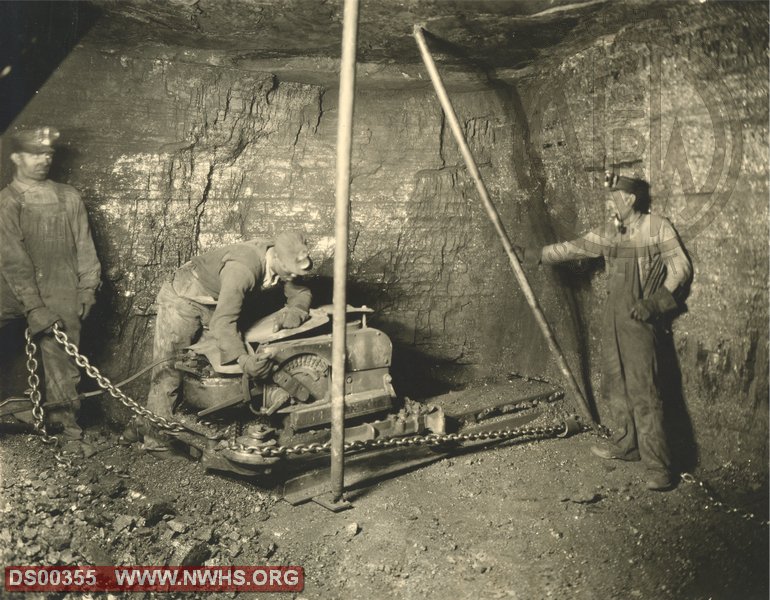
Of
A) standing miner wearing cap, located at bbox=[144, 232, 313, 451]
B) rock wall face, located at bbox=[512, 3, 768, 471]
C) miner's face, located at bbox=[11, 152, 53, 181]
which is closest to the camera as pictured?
rock wall face, located at bbox=[512, 3, 768, 471]

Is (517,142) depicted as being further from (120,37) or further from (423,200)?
(120,37)

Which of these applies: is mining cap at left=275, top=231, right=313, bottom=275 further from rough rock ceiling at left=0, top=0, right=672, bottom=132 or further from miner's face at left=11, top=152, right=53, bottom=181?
miner's face at left=11, top=152, right=53, bottom=181

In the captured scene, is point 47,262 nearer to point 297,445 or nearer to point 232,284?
point 232,284

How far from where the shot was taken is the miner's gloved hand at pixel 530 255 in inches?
234

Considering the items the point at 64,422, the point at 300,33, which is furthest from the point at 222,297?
the point at 300,33

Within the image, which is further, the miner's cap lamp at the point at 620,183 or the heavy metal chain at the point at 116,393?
the miner's cap lamp at the point at 620,183

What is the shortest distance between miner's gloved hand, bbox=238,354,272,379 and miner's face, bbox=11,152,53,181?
6.87 feet

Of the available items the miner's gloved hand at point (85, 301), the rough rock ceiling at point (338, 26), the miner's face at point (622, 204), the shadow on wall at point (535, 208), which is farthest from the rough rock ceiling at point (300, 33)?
the miner's gloved hand at point (85, 301)

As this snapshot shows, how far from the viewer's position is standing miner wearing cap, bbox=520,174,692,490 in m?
4.30

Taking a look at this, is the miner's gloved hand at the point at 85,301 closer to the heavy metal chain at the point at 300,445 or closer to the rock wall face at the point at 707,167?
the heavy metal chain at the point at 300,445

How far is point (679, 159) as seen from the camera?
436 cm

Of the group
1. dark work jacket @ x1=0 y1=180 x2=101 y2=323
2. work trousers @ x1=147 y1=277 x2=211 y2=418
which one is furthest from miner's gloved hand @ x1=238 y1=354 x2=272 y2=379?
dark work jacket @ x1=0 y1=180 x2=101 y2=323

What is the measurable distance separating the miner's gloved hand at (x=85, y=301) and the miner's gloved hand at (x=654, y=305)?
13.1ft

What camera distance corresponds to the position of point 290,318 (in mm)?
4629
